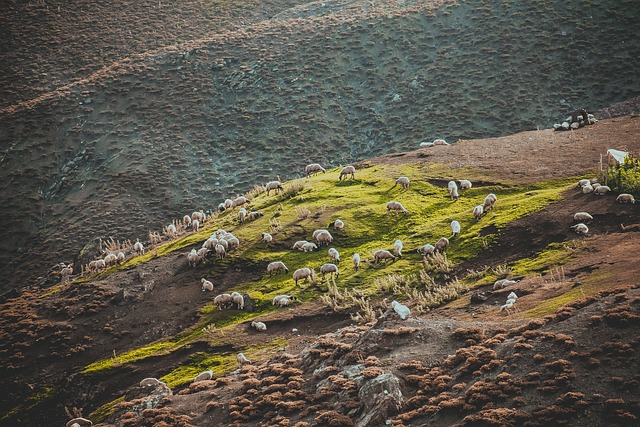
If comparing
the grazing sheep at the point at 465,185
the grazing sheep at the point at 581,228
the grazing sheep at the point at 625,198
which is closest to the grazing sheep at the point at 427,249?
the grazing sheep at the point at 581,228

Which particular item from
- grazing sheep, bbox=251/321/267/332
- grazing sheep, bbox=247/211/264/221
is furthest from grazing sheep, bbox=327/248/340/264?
grazing sheep, bbox=247/211/264/221

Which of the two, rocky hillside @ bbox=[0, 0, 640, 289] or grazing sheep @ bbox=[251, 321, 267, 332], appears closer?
grazing sheep @ bbox=[251, 321, 267, 332]

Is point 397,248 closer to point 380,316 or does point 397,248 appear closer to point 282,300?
point 282,300

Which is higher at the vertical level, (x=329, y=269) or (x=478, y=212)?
(x=478, y=212)

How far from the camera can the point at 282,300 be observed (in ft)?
80.8

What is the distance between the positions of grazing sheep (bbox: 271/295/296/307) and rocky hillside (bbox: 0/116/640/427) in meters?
0.29

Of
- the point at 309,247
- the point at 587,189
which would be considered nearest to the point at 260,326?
the point at 309,247

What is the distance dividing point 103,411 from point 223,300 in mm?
6888

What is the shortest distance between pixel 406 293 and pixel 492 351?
24.8 ft

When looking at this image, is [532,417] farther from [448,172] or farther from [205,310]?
[448,172]

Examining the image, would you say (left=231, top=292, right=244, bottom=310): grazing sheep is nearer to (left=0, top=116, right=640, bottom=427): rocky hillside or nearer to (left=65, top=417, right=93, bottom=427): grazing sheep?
(left=0, top=116, right=640, bottom=427): rocky hillside

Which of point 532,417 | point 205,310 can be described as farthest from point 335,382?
point 205,310

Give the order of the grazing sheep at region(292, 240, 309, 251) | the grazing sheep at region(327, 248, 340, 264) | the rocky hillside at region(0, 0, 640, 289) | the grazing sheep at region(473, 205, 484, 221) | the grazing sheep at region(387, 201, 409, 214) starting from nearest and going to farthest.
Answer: the grazing sheep at region(327, 248, 340, 264)
the grazing sheep at region(473, 205, 484, 221)
the grazing sheep at region(292, 240, 309, 251)
the grazing sheep at region(387, 201, 409, 214)
the rocky hillside at region(0, 0, 640, 289)

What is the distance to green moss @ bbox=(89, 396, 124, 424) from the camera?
2028 cm
